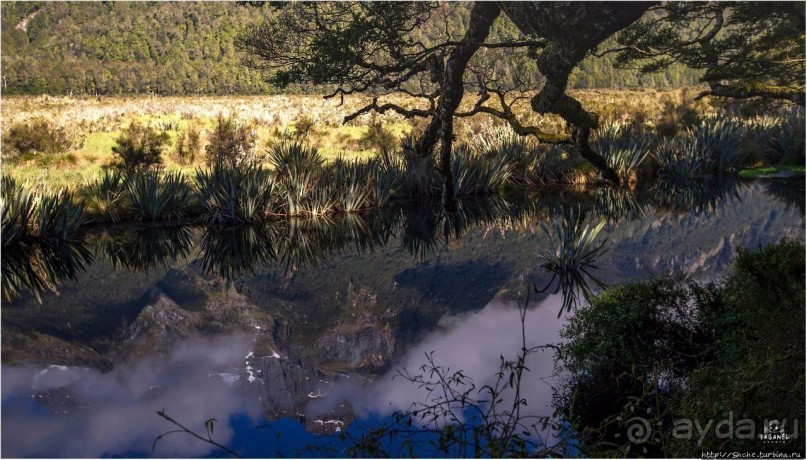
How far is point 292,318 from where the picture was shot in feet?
23.1

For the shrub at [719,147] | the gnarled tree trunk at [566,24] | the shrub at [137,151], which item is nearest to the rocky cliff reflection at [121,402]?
the gnarled tree trunk at [566,24]

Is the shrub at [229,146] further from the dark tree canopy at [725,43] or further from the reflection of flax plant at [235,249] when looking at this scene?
the dark tree canopy at [725,43]

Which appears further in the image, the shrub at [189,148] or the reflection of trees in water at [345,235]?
the shrub at [189,148]

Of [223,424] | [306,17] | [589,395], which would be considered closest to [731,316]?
[589,395]

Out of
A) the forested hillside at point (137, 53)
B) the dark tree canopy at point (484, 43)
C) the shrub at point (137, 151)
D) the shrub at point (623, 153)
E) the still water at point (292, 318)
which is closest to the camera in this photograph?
the still water at point (292, 318)

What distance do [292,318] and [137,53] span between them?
7744 cm

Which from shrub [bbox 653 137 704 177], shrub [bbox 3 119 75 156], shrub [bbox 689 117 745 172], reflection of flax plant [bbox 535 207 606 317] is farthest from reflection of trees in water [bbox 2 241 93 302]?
shrub [bbox 689 117 745 172]

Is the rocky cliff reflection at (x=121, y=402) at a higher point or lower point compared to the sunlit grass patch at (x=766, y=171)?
lower

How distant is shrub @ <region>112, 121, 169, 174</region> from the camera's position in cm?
1920

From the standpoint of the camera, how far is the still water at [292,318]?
15.3 feet

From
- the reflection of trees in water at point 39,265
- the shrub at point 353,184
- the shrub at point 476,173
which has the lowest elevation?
the reflection of trees in water at point 39,265

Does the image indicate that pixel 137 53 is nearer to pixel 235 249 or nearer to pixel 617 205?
pixel 617 205

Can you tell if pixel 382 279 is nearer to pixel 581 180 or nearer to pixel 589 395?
pixel 589 395

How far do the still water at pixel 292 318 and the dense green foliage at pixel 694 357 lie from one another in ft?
1.22
